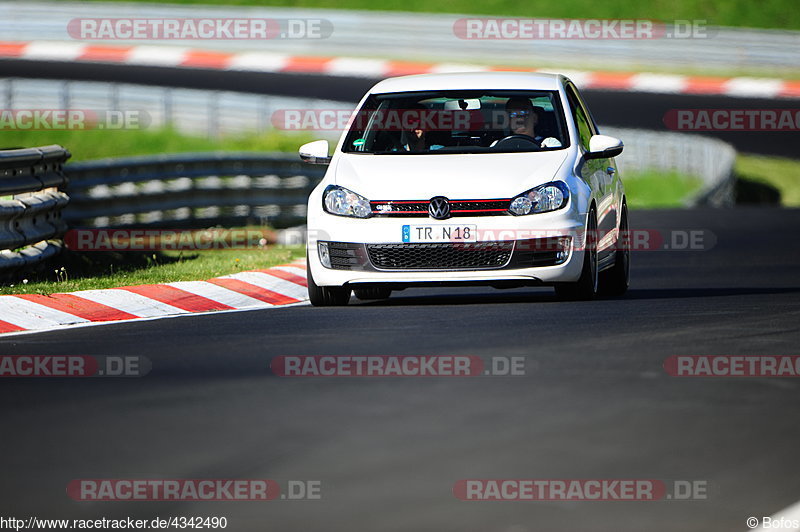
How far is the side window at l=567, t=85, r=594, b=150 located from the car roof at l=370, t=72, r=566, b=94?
6.9 inches

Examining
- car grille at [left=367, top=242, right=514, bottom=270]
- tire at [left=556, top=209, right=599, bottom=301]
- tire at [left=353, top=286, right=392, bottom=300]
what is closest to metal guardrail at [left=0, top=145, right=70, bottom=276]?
tire at [left=353, top=286, right=392, bottom=300]

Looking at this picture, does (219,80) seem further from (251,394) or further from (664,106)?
(251,394)

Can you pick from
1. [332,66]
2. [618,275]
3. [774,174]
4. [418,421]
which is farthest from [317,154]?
[332,66]

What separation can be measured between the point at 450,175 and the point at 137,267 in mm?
4320

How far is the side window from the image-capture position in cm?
1216

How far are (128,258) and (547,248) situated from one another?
20.4ft

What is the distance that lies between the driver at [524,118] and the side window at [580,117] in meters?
0.31

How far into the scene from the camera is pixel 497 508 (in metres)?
5.45

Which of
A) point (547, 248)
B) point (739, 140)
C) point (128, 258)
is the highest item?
point (547, 248)

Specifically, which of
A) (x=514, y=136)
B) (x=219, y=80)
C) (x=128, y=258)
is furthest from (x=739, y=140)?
(x=514, y=136)

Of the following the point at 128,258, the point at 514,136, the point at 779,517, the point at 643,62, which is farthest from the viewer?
the point at 643,62

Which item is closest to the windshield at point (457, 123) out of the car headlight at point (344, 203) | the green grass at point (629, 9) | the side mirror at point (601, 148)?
the side mirror at point (601, 148)

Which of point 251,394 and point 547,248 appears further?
point 547,248

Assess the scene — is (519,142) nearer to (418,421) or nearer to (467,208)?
(467,208)
